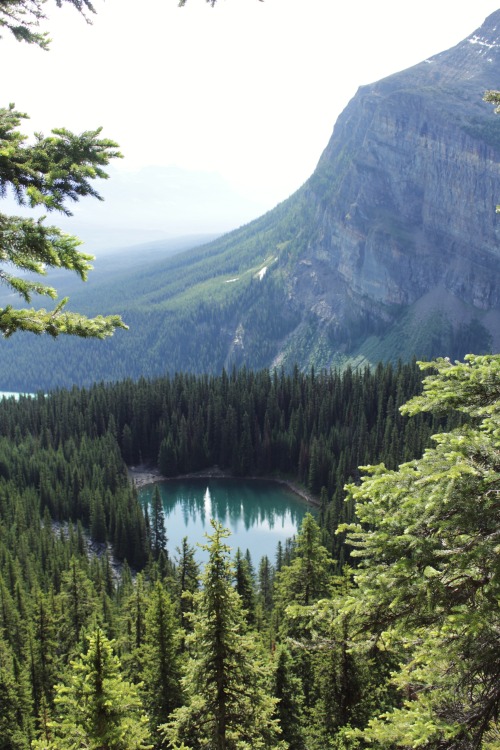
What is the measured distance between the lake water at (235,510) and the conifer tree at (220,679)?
237 feet

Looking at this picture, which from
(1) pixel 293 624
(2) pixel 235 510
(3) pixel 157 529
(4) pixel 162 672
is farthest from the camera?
(2) pixel 235 510

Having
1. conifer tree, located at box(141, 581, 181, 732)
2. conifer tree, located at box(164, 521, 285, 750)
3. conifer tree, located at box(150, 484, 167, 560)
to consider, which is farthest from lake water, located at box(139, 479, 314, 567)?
conifer tree, located at box(164, 521, 285, 750)

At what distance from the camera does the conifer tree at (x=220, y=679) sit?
717 inches

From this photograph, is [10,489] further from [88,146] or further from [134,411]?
[88,146]

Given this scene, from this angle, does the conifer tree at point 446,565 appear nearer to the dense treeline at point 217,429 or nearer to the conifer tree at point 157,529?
the conifer tree at point 157,529

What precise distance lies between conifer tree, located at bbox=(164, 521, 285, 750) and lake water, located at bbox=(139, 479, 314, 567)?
72357 millimetres

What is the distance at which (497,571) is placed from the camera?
8.88 metres

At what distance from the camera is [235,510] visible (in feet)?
375

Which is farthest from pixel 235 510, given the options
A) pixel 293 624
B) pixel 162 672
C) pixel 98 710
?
pixel 98 710

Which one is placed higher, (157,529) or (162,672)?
(162,672)

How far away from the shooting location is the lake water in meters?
100

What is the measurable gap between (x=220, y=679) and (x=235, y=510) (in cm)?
9727

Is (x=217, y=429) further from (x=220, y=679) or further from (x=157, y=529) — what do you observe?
(x=220, y=679)

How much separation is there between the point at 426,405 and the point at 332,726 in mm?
20778
